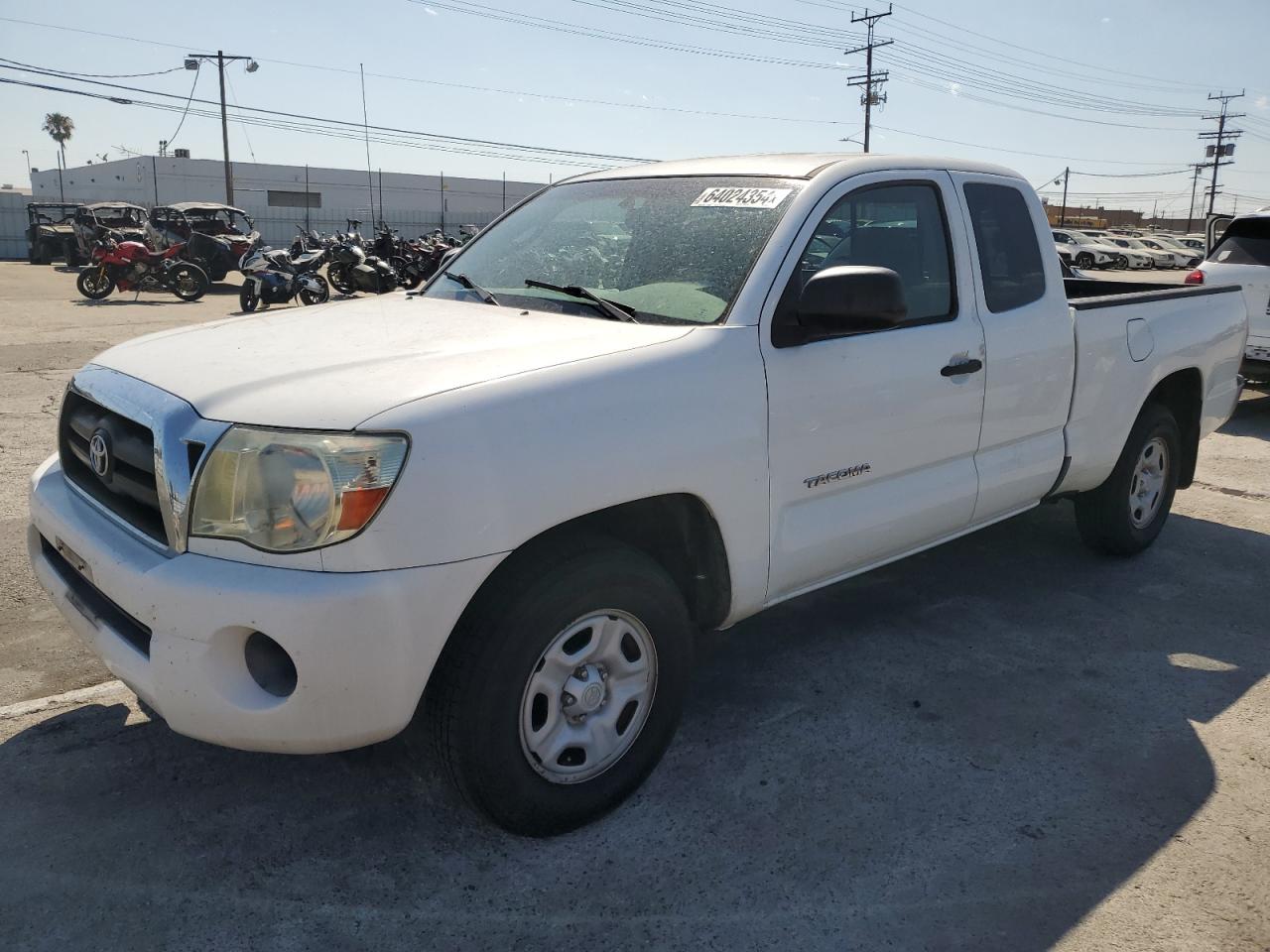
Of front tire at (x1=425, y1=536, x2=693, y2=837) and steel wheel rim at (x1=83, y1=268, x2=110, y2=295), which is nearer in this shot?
front tire at (x1=425, y1=536, x2=693, y2=837)

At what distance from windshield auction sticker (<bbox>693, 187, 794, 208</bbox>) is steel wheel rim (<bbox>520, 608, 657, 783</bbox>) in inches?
57.7

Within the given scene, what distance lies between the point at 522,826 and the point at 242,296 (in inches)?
593

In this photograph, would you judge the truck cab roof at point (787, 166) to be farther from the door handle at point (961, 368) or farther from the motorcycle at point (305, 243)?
the motorcycle at point (305, 243)

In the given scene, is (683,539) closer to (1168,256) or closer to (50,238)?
(50,238)

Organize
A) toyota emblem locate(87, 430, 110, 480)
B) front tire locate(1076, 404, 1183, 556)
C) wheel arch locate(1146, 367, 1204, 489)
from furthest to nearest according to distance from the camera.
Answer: wheel arch locate(1146, 367, 1204, 489) → front tire locate(1076, 404, 1183, 556) → toyota emblem locate(87, 430, 110, 480)

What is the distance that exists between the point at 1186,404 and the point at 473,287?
392cm

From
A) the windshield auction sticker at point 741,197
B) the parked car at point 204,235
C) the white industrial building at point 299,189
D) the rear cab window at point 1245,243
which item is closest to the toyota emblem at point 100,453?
the windshield auction sticker at point 741,197

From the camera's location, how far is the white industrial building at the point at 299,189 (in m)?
48.0

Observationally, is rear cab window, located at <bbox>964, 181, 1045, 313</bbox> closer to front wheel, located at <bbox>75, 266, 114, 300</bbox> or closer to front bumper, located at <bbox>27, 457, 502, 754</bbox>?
front bumper, located at <bbox>27, 457, 502, 754</bbox>

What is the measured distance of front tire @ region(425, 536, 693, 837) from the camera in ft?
8.16

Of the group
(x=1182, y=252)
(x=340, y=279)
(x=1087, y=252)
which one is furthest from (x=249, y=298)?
(x=1182, y=252)

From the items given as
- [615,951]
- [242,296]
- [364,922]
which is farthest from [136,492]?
[242,296]

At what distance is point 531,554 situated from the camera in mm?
2586

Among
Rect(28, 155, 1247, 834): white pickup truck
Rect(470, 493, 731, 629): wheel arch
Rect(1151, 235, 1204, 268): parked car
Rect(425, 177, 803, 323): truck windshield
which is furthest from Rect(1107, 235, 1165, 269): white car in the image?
Rect(470, 493, 731, 629): wheel arch
